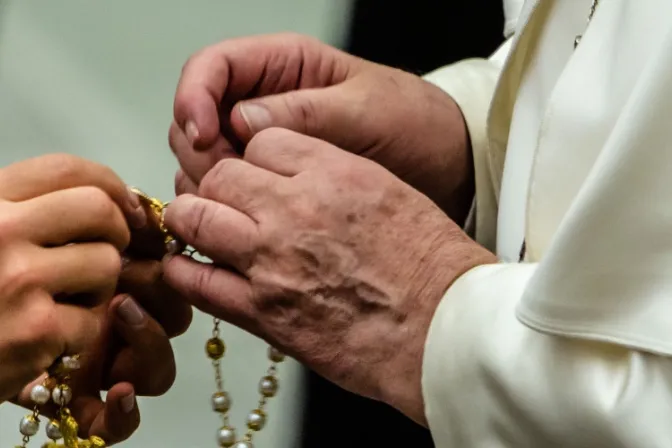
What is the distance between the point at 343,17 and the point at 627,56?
79cm

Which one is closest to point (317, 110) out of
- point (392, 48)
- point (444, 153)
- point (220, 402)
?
point (444, 153)

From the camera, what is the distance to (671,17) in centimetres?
A: 42

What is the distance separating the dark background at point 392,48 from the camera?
0.91m

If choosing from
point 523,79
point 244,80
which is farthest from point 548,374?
point 244,80

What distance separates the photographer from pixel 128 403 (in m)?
0.57

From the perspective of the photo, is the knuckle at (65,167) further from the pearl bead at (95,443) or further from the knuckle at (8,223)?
the pearl bead at (95,443)

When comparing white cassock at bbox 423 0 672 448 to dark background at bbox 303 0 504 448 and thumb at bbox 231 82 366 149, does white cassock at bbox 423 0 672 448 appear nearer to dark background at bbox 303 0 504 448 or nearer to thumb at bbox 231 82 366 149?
thumb at bbox 231 82 366 149

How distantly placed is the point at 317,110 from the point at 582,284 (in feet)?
0.90

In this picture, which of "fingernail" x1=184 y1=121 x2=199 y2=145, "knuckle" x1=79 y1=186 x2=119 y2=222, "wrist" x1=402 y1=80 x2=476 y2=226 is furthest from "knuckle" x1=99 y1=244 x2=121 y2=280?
"wrist" x1=402 y1=80 x2=476 y2=226

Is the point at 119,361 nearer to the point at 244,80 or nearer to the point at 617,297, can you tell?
the point at 244,80

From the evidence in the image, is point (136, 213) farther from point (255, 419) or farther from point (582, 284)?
point (582, 284)

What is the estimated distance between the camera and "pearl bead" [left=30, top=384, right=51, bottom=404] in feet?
1.67

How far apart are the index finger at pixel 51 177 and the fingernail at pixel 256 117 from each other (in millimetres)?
107

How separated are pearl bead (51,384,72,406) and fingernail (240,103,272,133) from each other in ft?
0.71
